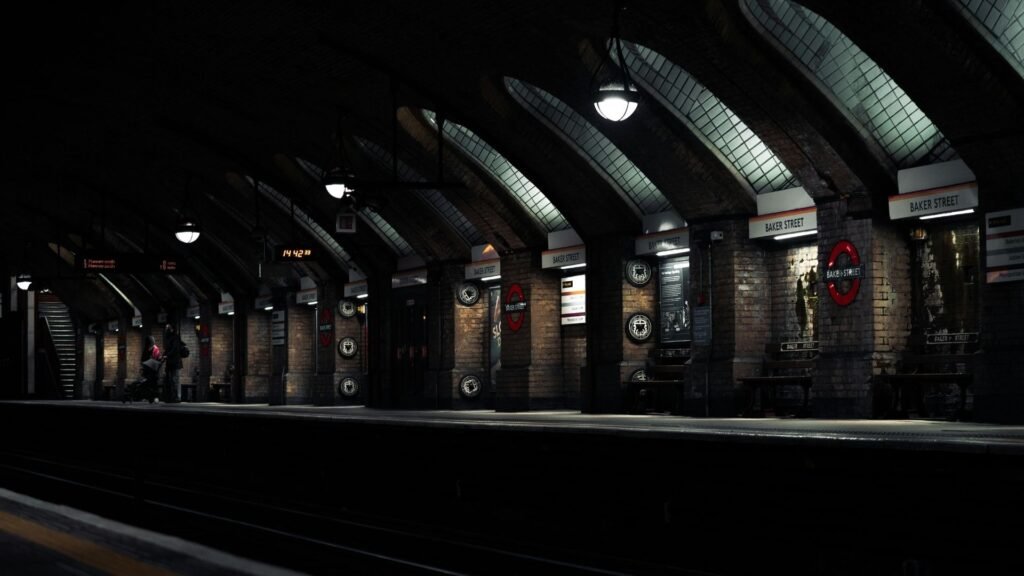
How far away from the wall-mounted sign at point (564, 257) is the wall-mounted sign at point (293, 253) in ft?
18.4

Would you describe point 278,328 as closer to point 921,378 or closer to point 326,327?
point 326,327

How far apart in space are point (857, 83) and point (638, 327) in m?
6.96

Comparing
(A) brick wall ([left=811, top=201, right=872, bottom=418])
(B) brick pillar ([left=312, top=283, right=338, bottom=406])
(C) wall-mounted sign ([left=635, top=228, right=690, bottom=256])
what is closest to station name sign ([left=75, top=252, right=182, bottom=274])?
(B) brick pillar ([left=312, top=283, right=338, bottom=406])

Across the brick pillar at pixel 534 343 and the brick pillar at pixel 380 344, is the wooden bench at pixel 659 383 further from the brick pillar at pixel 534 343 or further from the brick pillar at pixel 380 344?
the brick pillar at pixel 380 344

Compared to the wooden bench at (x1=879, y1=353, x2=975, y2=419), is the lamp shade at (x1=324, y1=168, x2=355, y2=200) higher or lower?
higher

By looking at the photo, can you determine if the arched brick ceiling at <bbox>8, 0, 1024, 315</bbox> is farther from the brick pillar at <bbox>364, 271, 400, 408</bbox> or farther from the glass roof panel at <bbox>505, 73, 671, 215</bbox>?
the brick pillar at <bbox>364, 271, 400, 408</bbox>

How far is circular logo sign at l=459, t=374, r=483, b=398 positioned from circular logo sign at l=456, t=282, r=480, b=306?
5.45 ft

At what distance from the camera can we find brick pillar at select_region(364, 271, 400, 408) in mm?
32906

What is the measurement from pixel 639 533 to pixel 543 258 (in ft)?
58.2

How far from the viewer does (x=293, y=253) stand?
3000 centimetres

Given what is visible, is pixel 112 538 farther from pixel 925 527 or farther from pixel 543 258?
pixel 543 258

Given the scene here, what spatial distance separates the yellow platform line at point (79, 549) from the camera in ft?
20.0

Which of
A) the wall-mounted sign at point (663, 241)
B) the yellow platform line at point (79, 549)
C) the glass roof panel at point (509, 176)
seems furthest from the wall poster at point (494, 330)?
the yellow platform line at point (79, 549)

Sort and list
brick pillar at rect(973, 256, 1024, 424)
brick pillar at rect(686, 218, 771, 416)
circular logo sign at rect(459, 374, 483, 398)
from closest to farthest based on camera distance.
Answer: brick pillar at rect(973, 256, 1024, 424), brick pillar at rect(686, 218, 771, 416), circular logo sign at rect(459, 374, 483, 398)
